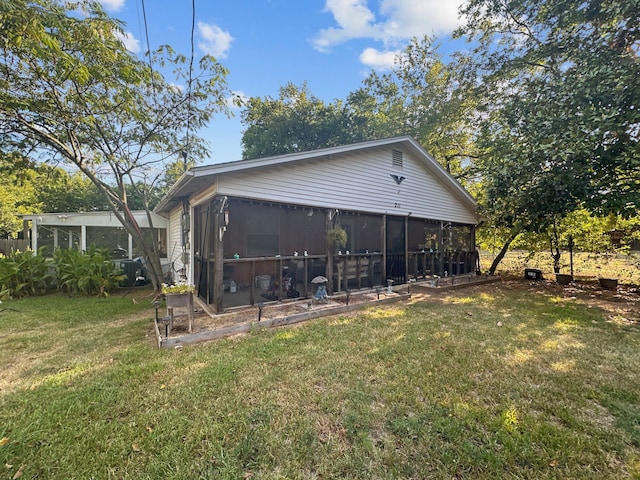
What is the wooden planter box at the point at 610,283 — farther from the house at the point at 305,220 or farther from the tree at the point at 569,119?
the house at the point at 305,220

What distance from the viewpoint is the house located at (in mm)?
5777

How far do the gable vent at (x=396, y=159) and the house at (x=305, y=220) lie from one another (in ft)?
0.10

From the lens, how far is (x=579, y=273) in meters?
12.2

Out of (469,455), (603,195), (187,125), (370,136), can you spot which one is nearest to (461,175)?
(370,136)

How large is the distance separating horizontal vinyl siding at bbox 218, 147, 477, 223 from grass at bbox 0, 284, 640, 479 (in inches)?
117

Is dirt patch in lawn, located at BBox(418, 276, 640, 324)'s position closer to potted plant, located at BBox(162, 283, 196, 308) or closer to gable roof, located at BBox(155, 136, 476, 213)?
gable roof, located at BBox(155, 136, 476, 213)

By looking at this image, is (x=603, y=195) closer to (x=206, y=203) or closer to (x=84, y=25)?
(x=206, y=203)

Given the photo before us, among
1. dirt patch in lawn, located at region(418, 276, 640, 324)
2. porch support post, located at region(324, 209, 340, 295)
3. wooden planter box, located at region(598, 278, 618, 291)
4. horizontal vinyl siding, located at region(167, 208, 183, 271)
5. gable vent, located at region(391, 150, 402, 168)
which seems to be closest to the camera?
dirt patch in lawn, located at region(418, 276, 640, 324)

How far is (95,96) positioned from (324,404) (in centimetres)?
864

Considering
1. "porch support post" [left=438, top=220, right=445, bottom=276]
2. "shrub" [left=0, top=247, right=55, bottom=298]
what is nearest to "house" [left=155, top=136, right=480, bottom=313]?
"porch support post" [left=438, top=220, right=445, bottom=276]

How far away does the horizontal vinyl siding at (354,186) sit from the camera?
5955 millimetres

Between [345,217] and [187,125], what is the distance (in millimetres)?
6214

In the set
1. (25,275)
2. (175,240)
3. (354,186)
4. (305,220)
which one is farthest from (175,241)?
(354,186)

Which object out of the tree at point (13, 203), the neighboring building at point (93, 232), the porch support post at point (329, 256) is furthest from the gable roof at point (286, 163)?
the tree at point (13, 203)
